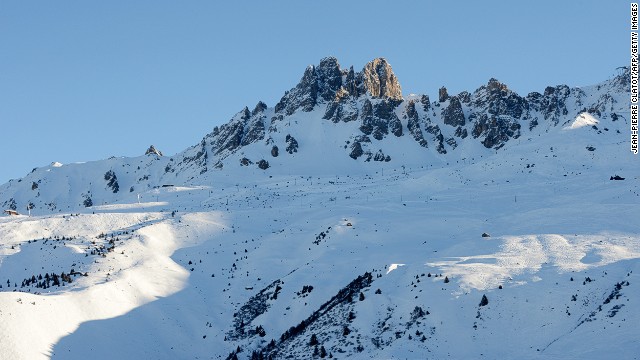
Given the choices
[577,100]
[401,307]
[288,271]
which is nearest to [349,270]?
[288,271]

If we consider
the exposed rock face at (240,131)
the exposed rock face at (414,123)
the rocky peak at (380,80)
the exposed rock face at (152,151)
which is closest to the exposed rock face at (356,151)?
the exposed rock face at (414,123)

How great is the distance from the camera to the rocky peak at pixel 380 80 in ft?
543

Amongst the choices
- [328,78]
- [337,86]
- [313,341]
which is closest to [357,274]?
[313,341]

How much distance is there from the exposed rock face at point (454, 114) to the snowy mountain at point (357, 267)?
43.2 m

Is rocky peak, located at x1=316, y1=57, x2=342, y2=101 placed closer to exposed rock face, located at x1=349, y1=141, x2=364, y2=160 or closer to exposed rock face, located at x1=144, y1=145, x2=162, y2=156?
exposed rock face, located at x1=349, y1=141, x2=364, y2=160

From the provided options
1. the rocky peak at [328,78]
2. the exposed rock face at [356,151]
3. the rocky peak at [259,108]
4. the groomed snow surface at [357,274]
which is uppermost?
the rocky peak at [328,78]

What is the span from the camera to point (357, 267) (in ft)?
150

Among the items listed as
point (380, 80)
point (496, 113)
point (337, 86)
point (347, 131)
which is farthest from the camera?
point (380, 80)

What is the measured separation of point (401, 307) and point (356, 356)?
4955mm

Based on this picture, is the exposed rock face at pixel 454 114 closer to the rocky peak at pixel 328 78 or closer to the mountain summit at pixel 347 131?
the mountain summit at pixel 347 131

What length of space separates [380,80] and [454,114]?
78.2ft

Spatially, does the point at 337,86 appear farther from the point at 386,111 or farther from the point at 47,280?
the point at 47,280

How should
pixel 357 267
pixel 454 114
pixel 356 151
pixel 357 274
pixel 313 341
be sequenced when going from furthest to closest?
pixel 454 114
pixel 356 151
pixel 357 267
pixel 357 274
pixel 313 341

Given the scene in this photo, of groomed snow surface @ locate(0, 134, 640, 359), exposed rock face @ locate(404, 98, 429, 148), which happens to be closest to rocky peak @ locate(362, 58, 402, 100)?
exposed rock face @ locate(404, 98, 429, 148)
